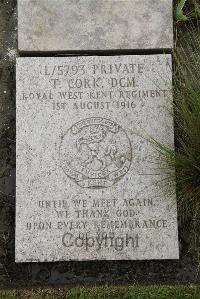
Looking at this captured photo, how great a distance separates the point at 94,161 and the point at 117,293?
947 mm

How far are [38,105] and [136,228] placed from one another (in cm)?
111

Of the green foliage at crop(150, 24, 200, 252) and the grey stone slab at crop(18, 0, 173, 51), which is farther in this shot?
the grey stone slab at crop(18, 0, 173, 51)

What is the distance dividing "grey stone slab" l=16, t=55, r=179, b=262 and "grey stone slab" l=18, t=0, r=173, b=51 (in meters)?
0.16

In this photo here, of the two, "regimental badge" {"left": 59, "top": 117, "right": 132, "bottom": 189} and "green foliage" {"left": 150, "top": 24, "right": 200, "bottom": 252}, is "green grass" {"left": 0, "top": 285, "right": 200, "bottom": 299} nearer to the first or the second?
"green foliage" {"left": 150, "top": 24, "right": 200, "bottom": 252}

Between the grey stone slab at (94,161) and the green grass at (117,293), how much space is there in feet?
0.82

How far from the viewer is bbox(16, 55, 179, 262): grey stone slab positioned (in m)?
3.83

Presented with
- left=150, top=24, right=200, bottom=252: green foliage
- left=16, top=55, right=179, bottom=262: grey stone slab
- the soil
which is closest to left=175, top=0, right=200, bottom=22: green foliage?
left=150, top=24, right=200, bottom=252: green foliage

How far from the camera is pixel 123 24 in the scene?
411 centimetres

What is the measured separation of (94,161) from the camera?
3.85 meters

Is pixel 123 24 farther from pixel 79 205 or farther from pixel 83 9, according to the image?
pixel 79 205

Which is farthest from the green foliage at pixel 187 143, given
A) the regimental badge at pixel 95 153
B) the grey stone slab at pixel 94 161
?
the regimental badge at pixel 95 153

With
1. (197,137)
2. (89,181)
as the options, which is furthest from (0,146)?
(197,137)

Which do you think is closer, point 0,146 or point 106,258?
point 106,258

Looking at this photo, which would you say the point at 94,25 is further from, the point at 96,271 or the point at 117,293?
the point at 117,293
